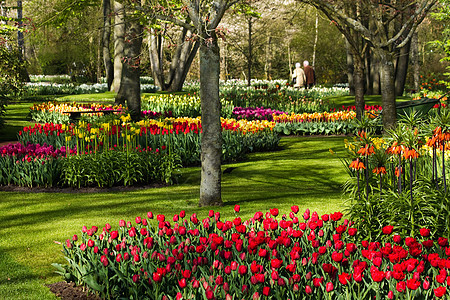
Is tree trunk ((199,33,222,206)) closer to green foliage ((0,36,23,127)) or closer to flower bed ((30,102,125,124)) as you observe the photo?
flower bed ((30,102,125,124))

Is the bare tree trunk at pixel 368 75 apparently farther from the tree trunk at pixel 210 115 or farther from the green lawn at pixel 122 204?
the tree trunk at pixel 210 115

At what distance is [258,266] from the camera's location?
3170mm

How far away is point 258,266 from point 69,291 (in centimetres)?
179

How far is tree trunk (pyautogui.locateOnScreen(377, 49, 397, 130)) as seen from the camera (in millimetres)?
8883

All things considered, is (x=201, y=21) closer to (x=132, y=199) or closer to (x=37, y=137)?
(x=132, y=199)

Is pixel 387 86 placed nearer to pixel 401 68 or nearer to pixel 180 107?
pixel 180 107

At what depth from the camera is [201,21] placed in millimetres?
6715

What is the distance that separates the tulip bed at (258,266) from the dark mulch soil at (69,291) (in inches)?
2.8

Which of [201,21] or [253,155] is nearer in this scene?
[201,21]

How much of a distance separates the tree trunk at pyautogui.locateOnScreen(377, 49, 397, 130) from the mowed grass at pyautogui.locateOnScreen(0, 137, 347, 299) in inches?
50.9

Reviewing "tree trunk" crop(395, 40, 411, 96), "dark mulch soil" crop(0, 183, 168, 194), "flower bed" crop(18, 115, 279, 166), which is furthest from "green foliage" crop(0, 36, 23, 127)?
"tree trunk" crop(395, 40, 411, 96)

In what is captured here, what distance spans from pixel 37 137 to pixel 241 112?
8821 mm

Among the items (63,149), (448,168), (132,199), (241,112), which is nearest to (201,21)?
(132,199)

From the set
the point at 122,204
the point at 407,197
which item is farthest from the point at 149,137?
the point at 407,197
